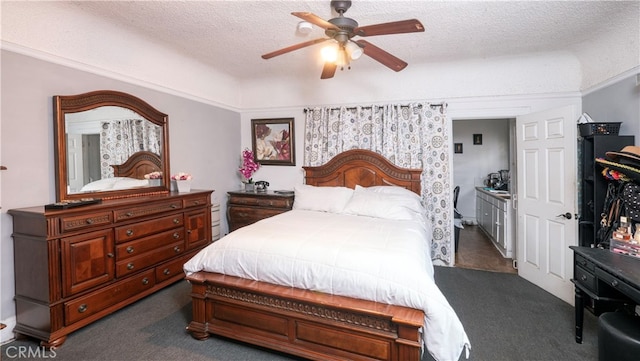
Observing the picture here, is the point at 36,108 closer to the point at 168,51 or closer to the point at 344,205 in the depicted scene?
the point at 168,51

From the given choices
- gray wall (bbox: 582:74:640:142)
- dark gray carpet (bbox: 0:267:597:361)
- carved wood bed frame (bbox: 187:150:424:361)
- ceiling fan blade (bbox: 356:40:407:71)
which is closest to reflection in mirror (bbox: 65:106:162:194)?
dark gray carpet (bbox: 0:267:597:361)

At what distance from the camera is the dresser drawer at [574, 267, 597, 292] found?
80.5 inches

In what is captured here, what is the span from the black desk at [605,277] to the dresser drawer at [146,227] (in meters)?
3.63

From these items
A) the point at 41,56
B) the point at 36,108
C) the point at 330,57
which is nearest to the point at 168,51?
the point at 41,56

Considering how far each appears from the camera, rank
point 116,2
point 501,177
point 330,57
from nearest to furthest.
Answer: point 330,57, point 116,2, point 501,177

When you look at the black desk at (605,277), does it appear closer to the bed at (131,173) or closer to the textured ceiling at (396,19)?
the textured ceiling at (396,19)

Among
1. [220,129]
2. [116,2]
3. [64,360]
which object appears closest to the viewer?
[64,360]

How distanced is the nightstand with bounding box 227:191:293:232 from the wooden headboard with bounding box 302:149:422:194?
22.3 inches

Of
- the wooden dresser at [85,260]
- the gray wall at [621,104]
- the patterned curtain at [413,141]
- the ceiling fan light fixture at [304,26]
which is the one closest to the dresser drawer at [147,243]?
the wooden dresser at [85,260]

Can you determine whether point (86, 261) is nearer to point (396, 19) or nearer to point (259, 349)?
point (259, 349)

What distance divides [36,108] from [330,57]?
241 cm

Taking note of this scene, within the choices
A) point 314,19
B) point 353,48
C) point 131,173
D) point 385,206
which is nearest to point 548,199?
point 385,206

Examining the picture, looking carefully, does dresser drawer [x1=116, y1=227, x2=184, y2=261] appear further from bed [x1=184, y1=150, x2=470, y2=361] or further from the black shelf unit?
the black shelf unit

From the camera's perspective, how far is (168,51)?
355 centimetres
